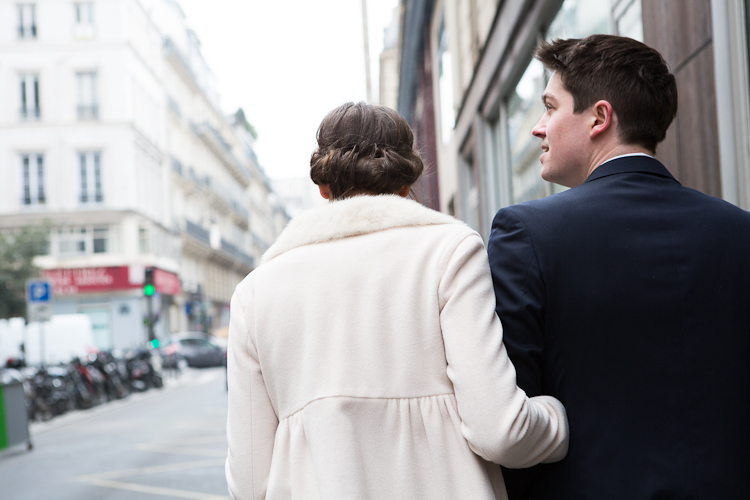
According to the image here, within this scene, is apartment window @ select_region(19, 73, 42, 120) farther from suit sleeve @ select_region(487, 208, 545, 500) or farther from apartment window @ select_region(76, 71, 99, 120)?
suit sleeve @ select_region(487, 208, 545, 500)

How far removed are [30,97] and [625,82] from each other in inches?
1684

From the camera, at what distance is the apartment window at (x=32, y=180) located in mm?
39594

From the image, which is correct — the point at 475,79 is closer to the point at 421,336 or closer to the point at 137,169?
the point at 421,336

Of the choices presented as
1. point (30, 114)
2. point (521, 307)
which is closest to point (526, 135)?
point (521, 307)

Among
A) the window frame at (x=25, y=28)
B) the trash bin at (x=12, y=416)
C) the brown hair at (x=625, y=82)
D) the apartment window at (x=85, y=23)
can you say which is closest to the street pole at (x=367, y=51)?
the trash bin at (x=12, y=416)

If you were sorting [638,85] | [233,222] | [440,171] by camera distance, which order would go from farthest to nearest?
[233,222] < [440,171] < [638,85]

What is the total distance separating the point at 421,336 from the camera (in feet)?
5.99

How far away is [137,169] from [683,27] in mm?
39749

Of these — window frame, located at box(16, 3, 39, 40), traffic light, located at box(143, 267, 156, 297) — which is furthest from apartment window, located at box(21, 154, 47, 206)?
traffic light, located at box(143, 267, 156, 297)

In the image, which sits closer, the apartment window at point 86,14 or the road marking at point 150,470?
the road marking at point 150,470

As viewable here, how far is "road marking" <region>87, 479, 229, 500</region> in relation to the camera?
25.5ft

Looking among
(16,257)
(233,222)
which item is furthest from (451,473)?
(233,222)

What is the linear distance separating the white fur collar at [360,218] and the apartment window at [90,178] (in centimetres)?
4036

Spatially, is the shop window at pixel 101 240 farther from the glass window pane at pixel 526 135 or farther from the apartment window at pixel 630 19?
the apartment window at pixel 630 19
